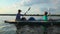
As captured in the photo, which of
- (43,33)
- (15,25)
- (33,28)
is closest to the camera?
(43,33)

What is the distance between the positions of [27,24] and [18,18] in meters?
1.44

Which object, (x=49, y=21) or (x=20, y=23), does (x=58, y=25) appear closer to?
(x=49, y=21)

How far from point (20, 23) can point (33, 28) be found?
4.10ft

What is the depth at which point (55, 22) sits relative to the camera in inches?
667

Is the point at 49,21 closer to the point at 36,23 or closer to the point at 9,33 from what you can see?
the point at 36,23

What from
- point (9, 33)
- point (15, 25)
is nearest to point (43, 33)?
point (9, 33)

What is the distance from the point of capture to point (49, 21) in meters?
17.0

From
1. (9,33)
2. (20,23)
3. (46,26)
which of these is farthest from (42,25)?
(9,33)

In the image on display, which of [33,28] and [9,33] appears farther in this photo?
[33,28]

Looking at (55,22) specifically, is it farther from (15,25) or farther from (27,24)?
(15,25)

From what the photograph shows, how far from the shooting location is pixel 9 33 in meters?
14.9

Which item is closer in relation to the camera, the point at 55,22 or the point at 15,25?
the point at 55,22

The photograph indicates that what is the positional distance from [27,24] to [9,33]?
2749 millimetres

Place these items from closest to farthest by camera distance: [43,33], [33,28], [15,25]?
[43,33]
[33,28]
[15,25]
